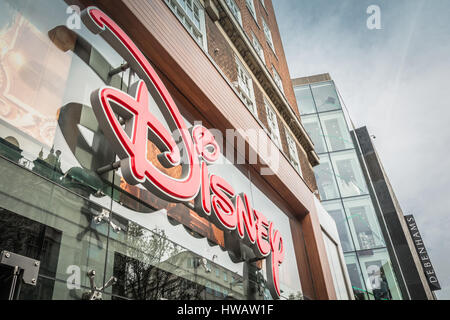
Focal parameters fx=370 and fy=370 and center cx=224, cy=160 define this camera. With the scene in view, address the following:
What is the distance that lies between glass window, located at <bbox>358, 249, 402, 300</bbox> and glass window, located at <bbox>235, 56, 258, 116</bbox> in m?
12.4

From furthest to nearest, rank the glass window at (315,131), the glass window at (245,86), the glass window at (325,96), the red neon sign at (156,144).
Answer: the glass window at (325,96) → the glass window at (315,131) → the glass window at (245,86) → the red neon sign at (156,144)

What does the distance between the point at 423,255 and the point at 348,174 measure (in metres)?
12.6

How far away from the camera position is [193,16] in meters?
10.2

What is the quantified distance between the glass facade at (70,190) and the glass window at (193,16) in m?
4.07

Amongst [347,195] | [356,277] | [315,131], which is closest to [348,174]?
[347,195]

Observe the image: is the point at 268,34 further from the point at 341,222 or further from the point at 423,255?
the point at 423,255

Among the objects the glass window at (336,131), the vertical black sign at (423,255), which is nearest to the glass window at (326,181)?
the glass window at (336,131)

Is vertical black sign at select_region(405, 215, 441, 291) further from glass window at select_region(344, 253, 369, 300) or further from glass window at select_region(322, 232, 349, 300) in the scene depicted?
glass window at select_region(322, 232, 349, 300)

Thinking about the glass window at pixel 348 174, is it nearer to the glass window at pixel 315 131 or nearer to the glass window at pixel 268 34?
the glass window at pixel 315 131

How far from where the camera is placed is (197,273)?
6.29 meters

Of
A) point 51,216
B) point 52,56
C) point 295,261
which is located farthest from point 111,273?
→ point 295,261

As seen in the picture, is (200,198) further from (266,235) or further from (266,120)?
(266,120)

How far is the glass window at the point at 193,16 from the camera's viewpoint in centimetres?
962
